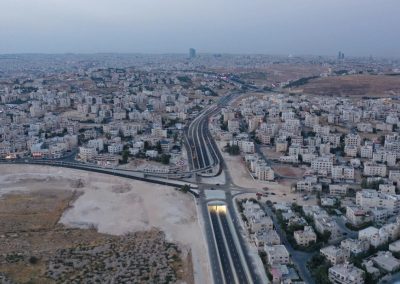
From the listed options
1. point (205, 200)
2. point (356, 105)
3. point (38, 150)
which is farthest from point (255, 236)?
point (356, 105)

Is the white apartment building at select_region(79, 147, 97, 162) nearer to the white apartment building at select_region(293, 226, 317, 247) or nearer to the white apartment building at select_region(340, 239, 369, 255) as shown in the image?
the white apartment building at select_region(293, 226, 317, 247)

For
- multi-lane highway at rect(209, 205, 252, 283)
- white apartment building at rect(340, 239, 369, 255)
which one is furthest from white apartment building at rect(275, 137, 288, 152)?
white apartment building at rect(340, 239, 369, 255)

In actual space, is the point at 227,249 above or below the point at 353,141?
below

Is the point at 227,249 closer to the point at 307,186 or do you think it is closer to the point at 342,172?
the point at 307,186

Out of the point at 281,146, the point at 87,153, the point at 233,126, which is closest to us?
the point at 87,153

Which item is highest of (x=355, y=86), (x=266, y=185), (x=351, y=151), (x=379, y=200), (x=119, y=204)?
(x=355, y=86)

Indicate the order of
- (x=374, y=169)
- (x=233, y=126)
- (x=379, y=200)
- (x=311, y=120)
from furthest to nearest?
(x=311, y=120) < (x=233, y=126) < (x=374, y=169) < (x=379, y=200)

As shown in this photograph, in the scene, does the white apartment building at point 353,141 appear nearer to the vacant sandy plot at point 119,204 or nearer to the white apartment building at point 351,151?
the white apartment building at point 351,151

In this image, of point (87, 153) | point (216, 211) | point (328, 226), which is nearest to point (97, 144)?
point (87, 153)
